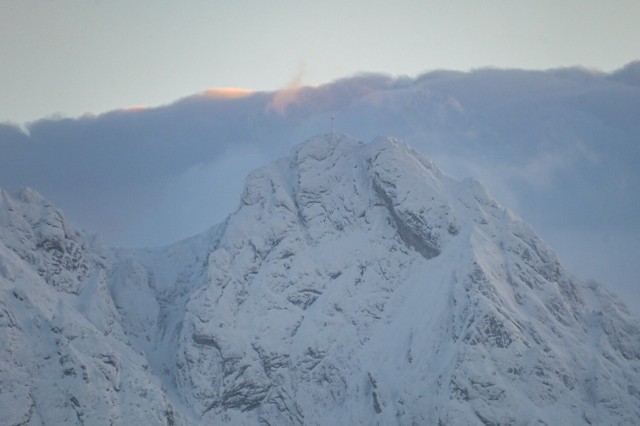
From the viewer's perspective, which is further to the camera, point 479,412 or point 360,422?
point 360,422

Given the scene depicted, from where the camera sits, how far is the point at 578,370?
7840 inches

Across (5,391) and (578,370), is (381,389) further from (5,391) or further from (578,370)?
(5,391)

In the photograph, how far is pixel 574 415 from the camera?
18925 centimetres

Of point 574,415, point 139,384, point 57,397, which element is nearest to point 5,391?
point 57,397

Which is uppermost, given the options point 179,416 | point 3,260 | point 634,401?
point 3,260

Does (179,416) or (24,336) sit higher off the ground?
(24,336)

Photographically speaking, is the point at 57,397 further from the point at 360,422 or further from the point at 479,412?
the point at 479,412

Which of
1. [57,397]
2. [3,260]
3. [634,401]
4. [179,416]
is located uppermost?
[3,260]

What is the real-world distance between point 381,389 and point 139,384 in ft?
168

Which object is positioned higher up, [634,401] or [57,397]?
[57,397]

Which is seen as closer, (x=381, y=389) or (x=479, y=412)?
(x=479, y=412)

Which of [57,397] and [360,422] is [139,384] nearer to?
[57,397]

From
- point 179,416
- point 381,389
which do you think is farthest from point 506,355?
point 179,416

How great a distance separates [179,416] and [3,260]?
49.6 metres
